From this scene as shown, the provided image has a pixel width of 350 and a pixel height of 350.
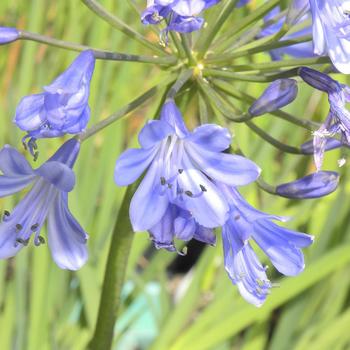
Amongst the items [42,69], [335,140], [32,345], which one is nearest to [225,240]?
[335,140]

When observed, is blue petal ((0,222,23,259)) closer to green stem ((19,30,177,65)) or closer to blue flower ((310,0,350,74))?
green stem ((19,30,177,65))

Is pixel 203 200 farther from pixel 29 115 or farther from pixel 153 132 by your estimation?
pixel 29 115

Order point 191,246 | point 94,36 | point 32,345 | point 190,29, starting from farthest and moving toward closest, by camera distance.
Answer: point 191,246
point 94,36
point 32,345
point 190,29

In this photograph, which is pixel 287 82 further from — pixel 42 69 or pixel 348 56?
pixel 42 69

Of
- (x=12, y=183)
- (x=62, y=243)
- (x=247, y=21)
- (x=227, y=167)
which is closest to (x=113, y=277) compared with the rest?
(x=62, y=243)

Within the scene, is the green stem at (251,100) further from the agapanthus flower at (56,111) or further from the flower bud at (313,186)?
the agapanthus flower at (56,111)

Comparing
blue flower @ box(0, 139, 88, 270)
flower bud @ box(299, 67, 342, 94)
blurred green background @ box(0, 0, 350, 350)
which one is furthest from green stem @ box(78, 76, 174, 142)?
blurred green background @ box(0, 0, 350, 350)
